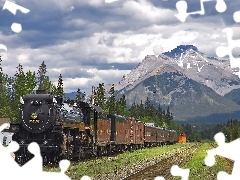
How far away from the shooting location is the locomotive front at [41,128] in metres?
28.9

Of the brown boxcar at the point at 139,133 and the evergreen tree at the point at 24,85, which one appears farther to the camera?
the evergreen tree at the point at 24,85

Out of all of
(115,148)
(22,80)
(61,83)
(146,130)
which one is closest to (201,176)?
(115,148)

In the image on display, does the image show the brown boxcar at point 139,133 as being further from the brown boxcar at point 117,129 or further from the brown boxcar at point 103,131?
the brown boxcar at point 103,131

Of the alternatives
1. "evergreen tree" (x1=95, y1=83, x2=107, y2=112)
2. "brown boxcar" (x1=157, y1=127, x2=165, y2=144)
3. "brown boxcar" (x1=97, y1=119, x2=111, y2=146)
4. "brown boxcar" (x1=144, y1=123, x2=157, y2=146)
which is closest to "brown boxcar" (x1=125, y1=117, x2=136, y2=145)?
"brown boxcar" (x1=97, y1=119, x2=111, y2=146)

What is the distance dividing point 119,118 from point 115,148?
3142mm

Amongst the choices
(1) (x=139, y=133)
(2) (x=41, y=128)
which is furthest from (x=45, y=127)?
(1) (x=139, y=133)

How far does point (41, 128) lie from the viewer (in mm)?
29047

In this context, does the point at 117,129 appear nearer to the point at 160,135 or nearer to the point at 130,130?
the point at 130,130

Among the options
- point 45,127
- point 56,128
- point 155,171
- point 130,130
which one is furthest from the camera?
point 130,130

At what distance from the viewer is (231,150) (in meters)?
21.2

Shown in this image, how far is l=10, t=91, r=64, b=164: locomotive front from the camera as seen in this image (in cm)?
2886

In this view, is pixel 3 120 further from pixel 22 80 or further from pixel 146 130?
pixel 146 130

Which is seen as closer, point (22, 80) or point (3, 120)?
point (3, 120)

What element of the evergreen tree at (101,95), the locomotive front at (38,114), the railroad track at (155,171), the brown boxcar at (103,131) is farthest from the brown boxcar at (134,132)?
the evergreen tree at (101,95)
